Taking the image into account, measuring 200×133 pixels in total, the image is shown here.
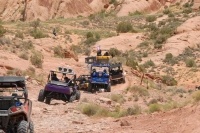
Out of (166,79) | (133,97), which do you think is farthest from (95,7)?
(133,97)

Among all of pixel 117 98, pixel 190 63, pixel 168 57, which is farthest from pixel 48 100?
pixel 168 57

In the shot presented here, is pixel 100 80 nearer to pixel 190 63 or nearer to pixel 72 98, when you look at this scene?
pixel 72 98

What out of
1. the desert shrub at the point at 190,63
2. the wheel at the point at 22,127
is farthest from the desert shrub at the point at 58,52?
the wheel at the point at 22,127

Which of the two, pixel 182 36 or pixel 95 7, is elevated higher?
pixel 95 7

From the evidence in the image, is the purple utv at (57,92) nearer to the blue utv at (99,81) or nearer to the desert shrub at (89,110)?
the desert shrub at (89,110)

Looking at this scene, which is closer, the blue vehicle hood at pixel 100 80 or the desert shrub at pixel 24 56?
the blue vehicle hood at pixel 100 80

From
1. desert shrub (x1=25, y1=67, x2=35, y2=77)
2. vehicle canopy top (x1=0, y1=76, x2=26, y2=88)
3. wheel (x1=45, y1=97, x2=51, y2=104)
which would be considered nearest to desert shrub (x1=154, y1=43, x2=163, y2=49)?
desert shrub (x1=25, y1=67, x2=35, y2=77)

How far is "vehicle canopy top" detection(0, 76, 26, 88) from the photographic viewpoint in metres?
11.1

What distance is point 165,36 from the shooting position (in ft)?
160

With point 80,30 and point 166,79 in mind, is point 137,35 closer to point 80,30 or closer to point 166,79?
point 80,30

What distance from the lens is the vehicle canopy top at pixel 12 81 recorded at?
11078mm

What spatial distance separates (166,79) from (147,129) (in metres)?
20.8

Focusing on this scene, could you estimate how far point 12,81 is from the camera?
1105cm

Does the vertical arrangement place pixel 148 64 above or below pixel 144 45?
below
